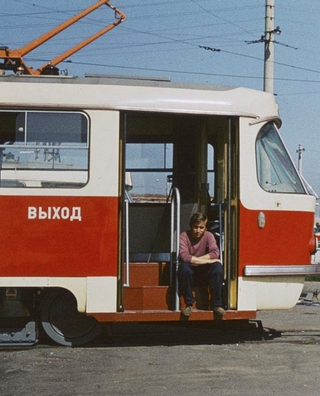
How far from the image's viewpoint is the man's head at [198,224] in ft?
28.9

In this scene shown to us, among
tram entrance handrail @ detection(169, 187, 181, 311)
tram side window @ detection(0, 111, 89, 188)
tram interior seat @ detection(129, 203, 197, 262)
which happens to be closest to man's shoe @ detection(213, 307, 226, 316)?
tram entrance handrail @ detection(169, 187, 181, 311)

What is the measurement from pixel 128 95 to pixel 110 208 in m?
1.28

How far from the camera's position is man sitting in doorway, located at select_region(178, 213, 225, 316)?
8.57m

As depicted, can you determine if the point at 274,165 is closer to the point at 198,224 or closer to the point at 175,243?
the point at 198,224

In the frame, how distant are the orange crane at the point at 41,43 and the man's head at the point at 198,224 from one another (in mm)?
2732

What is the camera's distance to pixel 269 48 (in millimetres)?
21219

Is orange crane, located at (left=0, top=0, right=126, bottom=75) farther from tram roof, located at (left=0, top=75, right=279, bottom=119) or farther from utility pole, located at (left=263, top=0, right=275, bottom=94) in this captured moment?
utility pole, located at (left=263, top=0, right=275, bottom=94)

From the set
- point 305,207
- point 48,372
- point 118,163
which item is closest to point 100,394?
point 48,372

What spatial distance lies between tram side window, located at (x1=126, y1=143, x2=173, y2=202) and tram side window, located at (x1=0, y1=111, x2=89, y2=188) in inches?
45.9

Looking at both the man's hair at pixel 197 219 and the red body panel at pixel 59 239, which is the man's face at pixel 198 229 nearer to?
the man's hair at pixel 197 219

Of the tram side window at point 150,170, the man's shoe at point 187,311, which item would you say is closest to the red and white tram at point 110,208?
the man's shoe at point 187,311

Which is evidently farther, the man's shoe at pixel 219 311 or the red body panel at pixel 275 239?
the red body panel at pixel 275 239

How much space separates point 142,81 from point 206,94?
2.49ft

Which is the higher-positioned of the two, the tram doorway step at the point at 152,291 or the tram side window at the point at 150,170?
the tram side window at the point at 150,170
